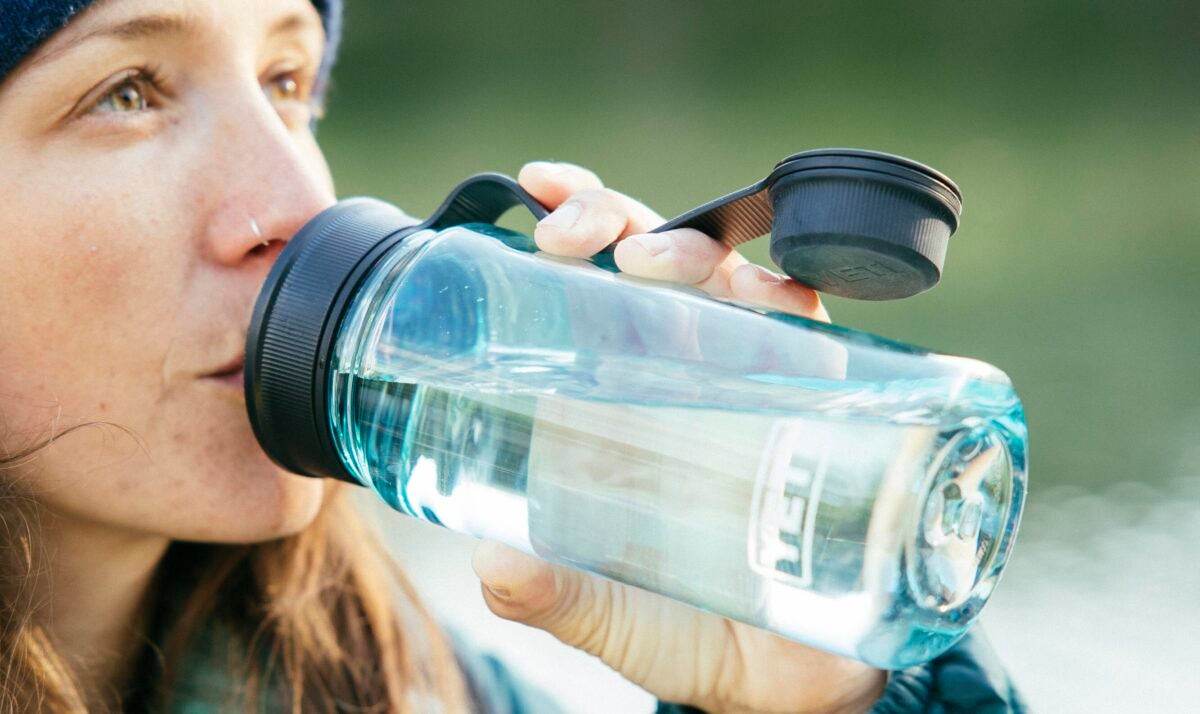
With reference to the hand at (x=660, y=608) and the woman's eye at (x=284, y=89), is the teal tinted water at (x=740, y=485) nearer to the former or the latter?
the hand at (x=660, y=608)

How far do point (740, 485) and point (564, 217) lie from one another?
0.80 feet

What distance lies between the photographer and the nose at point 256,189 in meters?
0.93

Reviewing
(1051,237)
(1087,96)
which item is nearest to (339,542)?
(1051,237)

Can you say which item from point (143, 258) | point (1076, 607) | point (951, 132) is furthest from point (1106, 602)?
point (951, 132)

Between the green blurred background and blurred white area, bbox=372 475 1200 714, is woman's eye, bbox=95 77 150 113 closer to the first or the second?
blurred white area, bbox=372 475 1200 714

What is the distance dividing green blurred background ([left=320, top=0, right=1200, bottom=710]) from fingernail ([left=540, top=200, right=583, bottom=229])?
83.0 inches

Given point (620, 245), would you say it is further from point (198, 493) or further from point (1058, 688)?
point (1058, 688)

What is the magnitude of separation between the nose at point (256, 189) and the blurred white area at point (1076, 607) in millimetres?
1063

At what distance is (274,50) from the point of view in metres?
1.05

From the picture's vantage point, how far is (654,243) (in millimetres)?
838

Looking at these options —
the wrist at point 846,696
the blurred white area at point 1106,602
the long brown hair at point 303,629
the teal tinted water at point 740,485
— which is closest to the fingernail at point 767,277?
the teal tinted water at point 740,485

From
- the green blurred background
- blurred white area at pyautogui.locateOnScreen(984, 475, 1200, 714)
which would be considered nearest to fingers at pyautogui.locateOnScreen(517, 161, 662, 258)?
blurred white area at pyautogui.locateOnScreen(984, 475, 1200, 714)

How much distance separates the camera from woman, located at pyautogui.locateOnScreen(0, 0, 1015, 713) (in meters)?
0.89

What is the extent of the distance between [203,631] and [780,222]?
770 mm
